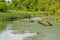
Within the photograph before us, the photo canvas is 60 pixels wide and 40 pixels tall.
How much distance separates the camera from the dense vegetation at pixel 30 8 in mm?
32787

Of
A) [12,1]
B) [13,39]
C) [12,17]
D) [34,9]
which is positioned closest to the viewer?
[13,39]

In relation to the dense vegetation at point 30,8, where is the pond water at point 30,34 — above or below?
above

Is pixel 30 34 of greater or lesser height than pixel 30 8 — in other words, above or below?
above

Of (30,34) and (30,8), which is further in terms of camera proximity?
(30,8)

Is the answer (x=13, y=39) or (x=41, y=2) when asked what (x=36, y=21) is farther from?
(x=41, y=2)

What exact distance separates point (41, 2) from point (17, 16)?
988 centimetres

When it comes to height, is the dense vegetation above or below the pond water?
below

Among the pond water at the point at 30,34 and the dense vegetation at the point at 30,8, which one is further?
the dense vegetation at the point at 30,8

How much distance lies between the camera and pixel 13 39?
12.6 m

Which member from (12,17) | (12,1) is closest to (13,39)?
(12,17)

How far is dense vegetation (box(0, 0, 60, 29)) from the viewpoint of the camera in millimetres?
32787

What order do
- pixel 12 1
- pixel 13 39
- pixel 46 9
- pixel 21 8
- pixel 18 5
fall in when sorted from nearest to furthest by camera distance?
pixel 13 39 < pixel 46 9 < pixel 21 8 < pixel 18 5 < pixel 12 1

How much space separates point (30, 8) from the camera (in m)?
48.2

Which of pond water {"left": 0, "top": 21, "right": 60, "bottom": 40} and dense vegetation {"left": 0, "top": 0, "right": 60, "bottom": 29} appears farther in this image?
dense vegetation {"left": 0, "top": 0, "right": 60, "bottom": 29}
